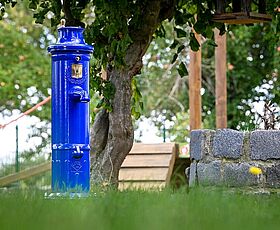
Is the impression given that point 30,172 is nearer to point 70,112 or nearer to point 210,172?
point 210,172

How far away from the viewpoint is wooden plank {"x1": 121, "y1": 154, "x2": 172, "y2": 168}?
8648 millimetres

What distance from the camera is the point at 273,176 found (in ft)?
20.3

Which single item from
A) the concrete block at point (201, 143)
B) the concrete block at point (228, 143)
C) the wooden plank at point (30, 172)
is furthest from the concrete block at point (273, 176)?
the wooden plank at point (30, 172)

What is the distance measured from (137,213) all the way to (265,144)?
154 inches

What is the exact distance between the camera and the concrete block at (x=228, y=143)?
6234 millimetres

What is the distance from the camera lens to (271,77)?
555 inches

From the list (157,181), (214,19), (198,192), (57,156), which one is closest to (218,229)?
(198,192)

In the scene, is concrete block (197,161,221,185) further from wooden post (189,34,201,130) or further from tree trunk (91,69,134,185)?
wooden post (189,34,201,130)

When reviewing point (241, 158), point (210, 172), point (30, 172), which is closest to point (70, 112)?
point (210, 172)

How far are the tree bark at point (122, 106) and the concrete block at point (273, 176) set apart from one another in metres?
1.17

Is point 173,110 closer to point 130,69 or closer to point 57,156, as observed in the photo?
point 130,69

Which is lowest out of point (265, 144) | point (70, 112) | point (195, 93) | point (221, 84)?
point (265, 144)

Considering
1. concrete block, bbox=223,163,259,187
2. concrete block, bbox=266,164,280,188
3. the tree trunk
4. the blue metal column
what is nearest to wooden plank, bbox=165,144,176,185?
concrete block, bbox=223,163,259,187

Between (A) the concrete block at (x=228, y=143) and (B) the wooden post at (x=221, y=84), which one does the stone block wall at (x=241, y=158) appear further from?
(B) the wooden post at (x=221, y=84)
